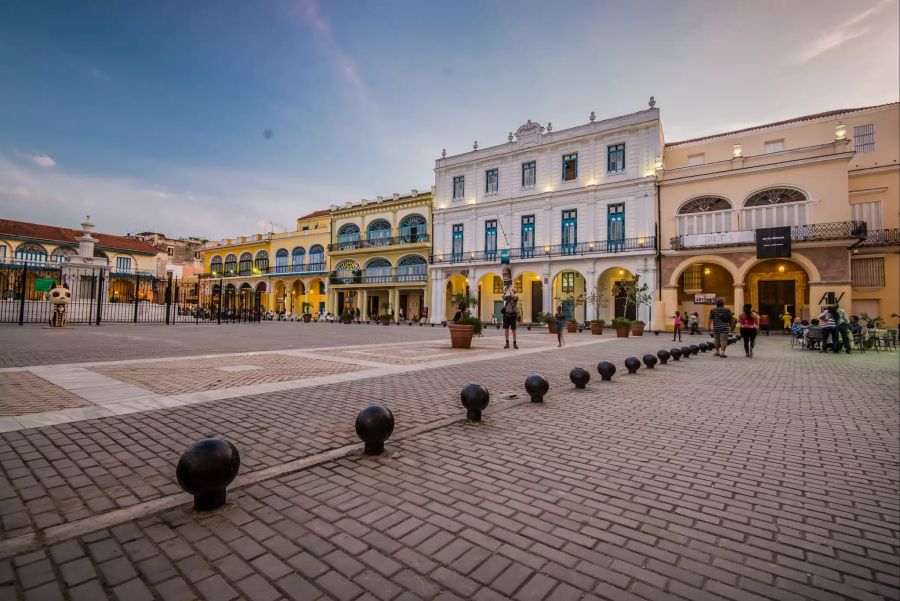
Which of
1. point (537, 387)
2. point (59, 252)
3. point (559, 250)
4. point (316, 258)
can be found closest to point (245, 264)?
point (316, 258)

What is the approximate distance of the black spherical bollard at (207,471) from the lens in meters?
2.34

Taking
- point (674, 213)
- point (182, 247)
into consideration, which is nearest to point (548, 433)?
point (674, 213)

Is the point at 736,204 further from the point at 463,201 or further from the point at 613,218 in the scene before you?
the point at 463,201

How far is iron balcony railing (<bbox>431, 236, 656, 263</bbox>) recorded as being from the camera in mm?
28625

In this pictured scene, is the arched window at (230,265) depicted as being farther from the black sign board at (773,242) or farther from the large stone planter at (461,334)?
the black sign board at (773,242)

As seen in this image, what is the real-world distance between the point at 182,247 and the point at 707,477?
254ft

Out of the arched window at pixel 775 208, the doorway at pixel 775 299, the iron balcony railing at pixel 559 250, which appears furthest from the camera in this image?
the iron balcony railing at pixel 559 250

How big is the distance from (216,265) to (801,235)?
205 feet

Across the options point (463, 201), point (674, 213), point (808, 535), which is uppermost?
point (463, 201)

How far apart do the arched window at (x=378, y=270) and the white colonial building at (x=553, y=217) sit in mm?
6133

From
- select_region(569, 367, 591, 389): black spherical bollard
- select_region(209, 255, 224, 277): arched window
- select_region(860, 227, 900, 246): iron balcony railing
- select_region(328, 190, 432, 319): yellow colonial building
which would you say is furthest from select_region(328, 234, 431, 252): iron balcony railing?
select_region(569, 367, 591, 389): black spherical bollard

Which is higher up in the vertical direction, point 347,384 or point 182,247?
point 182,247

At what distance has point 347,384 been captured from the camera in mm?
6488

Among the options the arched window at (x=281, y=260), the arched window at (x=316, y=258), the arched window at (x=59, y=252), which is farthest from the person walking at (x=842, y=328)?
the arched window at (x=59, y=252)
